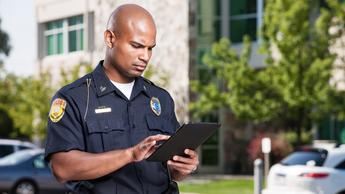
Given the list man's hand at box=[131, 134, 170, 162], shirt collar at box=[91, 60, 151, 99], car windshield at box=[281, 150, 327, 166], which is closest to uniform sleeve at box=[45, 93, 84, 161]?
shirt collar at box=[91, 60, 151, 99]

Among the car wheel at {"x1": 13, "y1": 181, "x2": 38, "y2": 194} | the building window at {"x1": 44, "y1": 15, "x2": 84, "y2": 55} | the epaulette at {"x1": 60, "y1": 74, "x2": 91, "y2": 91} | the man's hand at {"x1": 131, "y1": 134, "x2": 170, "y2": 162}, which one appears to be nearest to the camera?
the man's hand at {"x1": 131, "y1": 134, "x2": 170, "y2": 162}

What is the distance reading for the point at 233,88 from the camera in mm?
26109

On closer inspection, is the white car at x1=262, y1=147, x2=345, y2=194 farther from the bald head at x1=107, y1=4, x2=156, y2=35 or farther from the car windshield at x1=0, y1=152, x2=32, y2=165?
the bald head at x1=107, y1=4, x2=156, y2=35

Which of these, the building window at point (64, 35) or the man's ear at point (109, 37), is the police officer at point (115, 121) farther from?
the building window at point (64, 35)

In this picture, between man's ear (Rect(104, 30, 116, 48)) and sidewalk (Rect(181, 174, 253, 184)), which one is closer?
man's ear (Rect(104, 30, 116, 48))

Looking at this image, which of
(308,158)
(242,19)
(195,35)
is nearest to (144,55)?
(308,158)

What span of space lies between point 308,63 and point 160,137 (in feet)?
71.7

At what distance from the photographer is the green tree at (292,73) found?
976 inches

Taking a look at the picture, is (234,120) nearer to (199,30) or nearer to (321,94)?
(199,30)

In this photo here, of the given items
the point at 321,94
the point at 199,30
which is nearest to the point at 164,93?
the point at 321,94

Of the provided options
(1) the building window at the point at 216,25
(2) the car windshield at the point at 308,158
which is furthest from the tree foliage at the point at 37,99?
(2) the car windshield at the point at 308,158

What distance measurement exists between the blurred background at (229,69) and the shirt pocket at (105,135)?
41.0 ft

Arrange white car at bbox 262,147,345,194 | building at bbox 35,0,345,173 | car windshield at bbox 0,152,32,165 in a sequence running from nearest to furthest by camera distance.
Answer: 1. white car at bbox 262,147,345,194
2. car windshield at bbox 0,152,32,165
3. building at bbox 35,0,345,173

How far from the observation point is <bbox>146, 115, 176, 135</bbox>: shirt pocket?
4.01 metres
